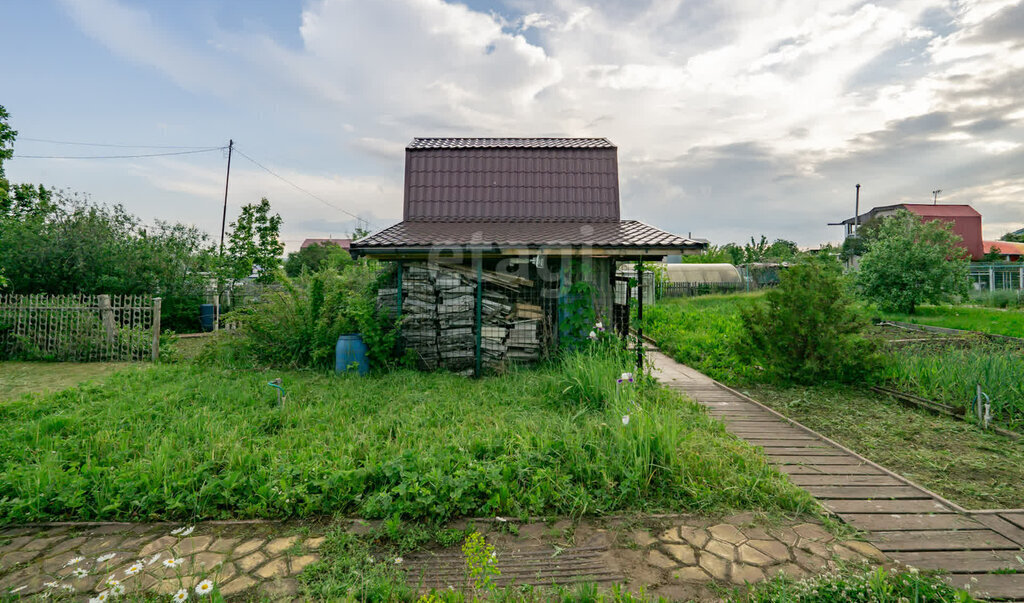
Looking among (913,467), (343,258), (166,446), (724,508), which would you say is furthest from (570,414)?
(343,258)

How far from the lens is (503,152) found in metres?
11.6

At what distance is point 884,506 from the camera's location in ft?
12.1

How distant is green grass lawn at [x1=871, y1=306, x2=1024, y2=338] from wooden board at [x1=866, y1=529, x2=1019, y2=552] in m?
11.2

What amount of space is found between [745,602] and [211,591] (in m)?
2.97

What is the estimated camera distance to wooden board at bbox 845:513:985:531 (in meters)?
3.40

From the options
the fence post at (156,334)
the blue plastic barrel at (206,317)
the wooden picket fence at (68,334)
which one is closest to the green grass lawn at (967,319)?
the fence post at (156,334)

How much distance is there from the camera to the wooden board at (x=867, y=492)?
3.85 metres

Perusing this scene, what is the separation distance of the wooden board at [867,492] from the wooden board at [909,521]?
27cm

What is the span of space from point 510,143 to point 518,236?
4.54m

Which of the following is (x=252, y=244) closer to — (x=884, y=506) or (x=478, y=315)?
(x=478, y=315)

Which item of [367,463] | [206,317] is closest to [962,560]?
[367,463]

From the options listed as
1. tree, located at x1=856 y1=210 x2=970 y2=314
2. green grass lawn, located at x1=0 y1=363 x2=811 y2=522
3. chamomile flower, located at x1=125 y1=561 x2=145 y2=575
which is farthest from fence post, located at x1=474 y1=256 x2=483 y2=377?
tree, located at x1=856 y1=210 x2=970 y2=314

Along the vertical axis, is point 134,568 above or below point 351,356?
below

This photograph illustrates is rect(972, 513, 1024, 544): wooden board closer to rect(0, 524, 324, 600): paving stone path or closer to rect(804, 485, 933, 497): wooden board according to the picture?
rect(804, 485, 933, 497): wooden board
